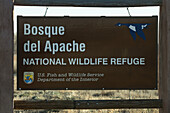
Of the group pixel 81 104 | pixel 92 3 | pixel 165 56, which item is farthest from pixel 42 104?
pixel 165 56

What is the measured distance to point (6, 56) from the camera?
4758mm

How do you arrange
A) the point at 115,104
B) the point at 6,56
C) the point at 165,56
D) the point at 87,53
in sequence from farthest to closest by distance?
the point at 87,53, the point at 115,104, the point at 165,56, the point at 6,56

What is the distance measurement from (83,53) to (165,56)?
4.57ft

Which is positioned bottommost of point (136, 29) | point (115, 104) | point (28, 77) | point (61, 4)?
point (115, 104)

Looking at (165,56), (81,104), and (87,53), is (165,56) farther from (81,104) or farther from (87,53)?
(81,104)

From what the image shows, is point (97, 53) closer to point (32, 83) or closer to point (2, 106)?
point (32, 83)

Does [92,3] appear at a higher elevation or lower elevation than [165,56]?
higher

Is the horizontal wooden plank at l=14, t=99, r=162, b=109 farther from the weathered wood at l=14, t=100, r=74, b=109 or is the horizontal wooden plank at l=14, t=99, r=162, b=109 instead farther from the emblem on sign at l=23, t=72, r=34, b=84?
the emblem on sign at l=23, t=72, r=34, b=84

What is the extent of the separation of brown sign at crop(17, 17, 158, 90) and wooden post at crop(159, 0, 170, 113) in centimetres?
17

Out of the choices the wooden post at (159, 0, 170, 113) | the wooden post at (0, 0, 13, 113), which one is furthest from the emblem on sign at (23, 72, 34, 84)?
the wooden post at (159, 0, 170, 113)

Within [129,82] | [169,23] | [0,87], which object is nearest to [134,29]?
[169,23]

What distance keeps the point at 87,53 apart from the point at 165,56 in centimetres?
132

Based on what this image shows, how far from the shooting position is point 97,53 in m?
5.14

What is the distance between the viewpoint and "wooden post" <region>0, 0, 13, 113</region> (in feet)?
15.5
